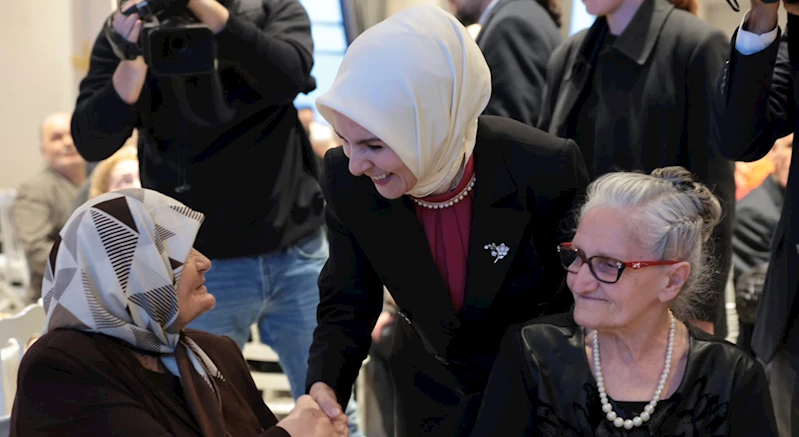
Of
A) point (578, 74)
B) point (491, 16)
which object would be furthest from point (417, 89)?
point (491, 16)

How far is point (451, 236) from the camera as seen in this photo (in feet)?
6.19

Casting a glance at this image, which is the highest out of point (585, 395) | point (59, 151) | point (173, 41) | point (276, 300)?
→ point (173, 41)

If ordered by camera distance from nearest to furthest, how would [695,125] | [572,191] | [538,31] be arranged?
[572,191] → [695,125] → [538,31]

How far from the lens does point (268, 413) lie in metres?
2.18

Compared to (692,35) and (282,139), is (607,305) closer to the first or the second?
(692,35)

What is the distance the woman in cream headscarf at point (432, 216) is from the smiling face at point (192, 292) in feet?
0.84

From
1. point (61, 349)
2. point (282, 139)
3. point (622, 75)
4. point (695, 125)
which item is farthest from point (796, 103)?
point (61, 349)

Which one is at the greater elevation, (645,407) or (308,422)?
(645,407)

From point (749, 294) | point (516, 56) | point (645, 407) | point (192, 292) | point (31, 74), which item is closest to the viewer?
point (645, 407)

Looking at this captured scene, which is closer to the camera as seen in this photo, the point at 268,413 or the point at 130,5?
the point at 268,413

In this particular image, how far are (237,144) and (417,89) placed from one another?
972mm

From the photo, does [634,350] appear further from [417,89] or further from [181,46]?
[181,46]

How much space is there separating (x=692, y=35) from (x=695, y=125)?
0.23m

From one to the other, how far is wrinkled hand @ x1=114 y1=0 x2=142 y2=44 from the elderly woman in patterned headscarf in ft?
2.01
